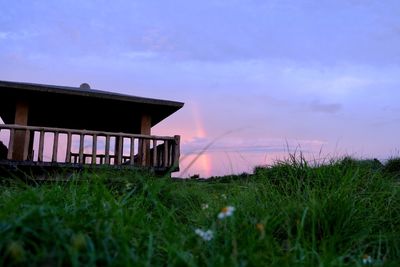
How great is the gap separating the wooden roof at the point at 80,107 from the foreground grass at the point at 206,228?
9511 mm

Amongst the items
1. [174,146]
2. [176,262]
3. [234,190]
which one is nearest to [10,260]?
[176,262]

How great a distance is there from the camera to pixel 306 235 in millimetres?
3746

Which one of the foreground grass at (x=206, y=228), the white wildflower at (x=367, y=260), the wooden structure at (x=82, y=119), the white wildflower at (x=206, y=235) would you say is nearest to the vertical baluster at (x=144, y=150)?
the wooden structure at (x=82, y=119)

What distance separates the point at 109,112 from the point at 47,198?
16486 mm

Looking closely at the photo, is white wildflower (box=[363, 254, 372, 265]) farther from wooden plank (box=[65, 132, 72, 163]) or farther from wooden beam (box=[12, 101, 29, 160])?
wooden beam (box=[12, 101, 29, 160])

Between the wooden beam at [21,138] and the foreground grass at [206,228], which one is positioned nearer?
the foreground grass at [206,228]

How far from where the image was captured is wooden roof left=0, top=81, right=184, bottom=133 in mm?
14609

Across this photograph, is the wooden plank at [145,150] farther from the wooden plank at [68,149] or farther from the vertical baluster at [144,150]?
the wooden plank at [68,149]

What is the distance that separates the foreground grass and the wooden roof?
951cm

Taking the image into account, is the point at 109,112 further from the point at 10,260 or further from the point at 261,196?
the point at 10,260

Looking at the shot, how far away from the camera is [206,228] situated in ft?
12.1

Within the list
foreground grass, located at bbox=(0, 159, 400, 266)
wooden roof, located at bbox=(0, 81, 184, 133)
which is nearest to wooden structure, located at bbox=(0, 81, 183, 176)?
wooden roof, located at bbox=(0, 81, 184, 133)

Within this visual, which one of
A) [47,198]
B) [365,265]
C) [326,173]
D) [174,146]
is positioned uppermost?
[174,146]

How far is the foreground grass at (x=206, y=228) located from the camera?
233 cm
